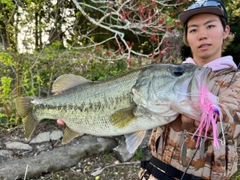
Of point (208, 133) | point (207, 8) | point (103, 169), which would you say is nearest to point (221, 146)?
point (208, 133)

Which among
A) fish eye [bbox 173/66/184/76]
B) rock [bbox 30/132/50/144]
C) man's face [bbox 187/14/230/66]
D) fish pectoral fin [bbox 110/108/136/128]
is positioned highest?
man's face [bbox 187/14/230/66]

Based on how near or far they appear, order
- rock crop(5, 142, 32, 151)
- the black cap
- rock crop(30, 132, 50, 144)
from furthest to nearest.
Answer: rock crop(30, 132, 50, 144)
rock crop(5, 142, 32, 151)
the black cap

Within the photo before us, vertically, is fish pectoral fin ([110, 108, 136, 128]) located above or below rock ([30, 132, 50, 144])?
above

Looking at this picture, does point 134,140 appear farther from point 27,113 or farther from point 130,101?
point 27,113

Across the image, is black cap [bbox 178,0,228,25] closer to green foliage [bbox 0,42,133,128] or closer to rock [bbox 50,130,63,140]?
rock [bbox 50,130,63,140]

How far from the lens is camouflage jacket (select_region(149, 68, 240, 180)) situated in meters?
1.69

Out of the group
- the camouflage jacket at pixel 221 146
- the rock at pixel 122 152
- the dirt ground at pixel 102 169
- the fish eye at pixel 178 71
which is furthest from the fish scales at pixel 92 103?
the rock at pixel 122 152

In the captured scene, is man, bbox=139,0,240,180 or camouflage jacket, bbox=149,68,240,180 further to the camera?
man, bbox=139,0,240,180

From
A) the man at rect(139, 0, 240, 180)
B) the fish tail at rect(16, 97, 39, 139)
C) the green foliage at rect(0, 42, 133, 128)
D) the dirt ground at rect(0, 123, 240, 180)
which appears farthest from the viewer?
the green foliage at rect(0, 42, 133, 128)

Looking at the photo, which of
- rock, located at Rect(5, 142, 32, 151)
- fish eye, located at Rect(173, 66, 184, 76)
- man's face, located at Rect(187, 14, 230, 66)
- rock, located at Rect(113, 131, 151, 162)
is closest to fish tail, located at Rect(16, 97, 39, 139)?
fish eye, located at Rect(173, 66, 184, 76)

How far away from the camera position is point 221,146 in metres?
1.85

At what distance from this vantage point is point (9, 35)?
6.39 metres

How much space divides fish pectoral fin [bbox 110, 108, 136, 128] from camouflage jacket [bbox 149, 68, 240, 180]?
295 mm

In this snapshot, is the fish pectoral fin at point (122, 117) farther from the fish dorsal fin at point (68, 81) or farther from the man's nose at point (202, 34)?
the man's nose at point (202, 34)
